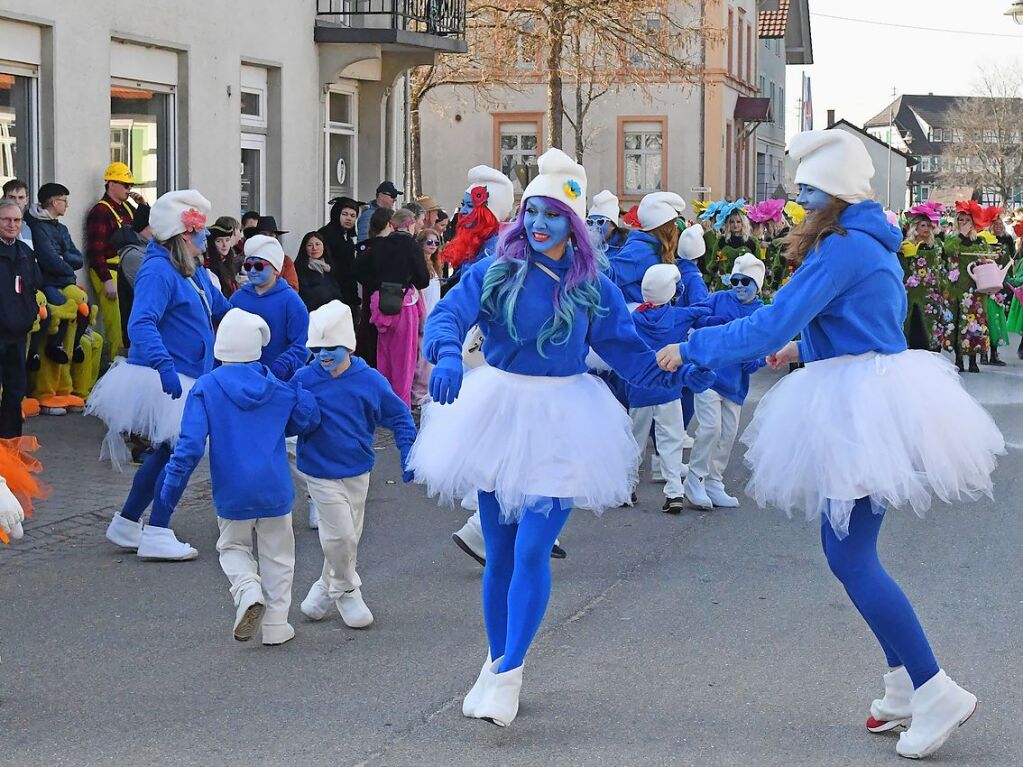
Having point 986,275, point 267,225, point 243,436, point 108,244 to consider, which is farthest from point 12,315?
point 986,275

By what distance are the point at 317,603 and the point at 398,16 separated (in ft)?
46.8

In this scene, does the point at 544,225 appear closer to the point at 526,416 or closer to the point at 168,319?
the point at 526,416

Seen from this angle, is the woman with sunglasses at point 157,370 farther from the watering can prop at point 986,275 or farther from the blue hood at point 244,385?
the watering can prop at point 986,275

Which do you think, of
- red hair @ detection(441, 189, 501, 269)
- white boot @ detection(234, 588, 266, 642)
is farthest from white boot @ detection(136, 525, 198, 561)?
red hair @ detection(441, 189, 501, 269)

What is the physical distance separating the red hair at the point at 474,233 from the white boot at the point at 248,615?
185 cm

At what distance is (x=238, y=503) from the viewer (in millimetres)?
6855

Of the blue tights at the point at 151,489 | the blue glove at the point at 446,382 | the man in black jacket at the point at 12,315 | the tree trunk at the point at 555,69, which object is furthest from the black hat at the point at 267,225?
the tree trunk at the point at 555,69

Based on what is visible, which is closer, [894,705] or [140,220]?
[894,705]

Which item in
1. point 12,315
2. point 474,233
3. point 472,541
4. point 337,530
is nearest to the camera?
point 337,530

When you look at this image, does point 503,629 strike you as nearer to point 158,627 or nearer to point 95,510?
point 158,627

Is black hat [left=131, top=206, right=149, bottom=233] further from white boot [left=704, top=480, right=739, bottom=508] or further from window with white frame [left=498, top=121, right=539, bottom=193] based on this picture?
window with white frame [left=498, top=121, right=539, bottom=193]

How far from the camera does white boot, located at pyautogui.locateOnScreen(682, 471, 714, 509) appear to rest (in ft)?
33.9

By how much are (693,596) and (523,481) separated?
8.03ft

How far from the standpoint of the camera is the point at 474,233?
24.5 feet
